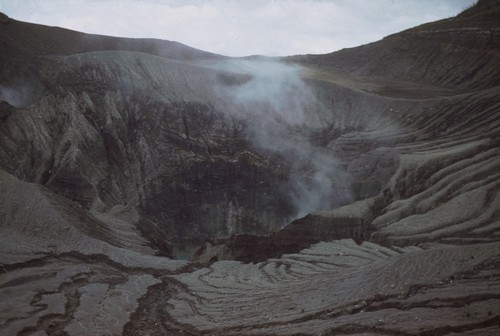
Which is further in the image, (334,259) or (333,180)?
(333,180)

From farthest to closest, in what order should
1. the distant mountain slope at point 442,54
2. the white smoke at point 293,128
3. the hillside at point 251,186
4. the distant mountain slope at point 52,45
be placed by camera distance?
the distant mountain slope at point 442,54
the distant mountain slope at point 52,45
the white smoke at point 293,128
the hillside at point 251,186

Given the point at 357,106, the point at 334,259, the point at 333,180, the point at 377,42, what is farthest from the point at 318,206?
the point at 377,42

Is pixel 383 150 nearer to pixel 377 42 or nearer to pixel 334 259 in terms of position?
pixel 334 259

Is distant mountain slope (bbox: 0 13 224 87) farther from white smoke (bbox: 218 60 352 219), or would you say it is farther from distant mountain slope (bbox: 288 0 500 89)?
distant mountain slope (bbox: 288 0 500 89)

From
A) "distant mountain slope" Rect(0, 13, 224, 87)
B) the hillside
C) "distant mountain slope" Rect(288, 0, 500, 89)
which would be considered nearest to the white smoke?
the hillside

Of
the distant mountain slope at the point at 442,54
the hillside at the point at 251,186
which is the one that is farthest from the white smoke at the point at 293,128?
the distant mountain slope at the point at 442,54

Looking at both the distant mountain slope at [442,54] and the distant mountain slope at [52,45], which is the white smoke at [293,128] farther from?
the distant mountain slope at [442,54]
